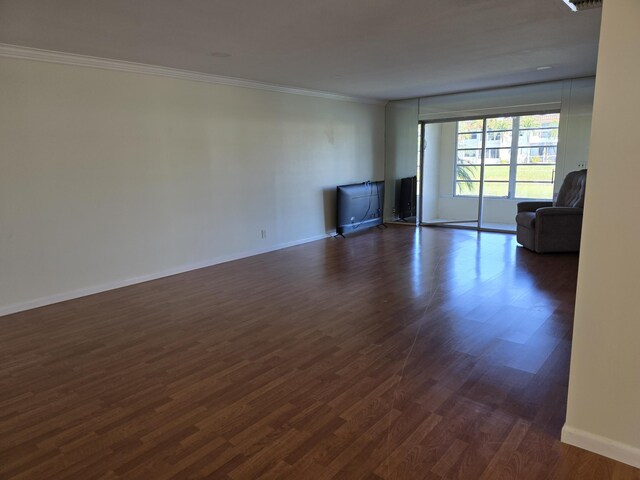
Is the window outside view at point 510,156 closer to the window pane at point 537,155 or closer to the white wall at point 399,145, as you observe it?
the window pane at point 537,155

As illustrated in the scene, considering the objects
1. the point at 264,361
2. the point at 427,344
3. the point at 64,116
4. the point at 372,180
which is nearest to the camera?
the point at 264,361

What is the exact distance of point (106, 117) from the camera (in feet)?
14.7

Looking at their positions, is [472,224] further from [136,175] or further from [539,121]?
[136,175]

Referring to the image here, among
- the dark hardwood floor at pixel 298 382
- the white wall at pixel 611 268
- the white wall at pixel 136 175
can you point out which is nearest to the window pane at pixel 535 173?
the dark hardwood floor at pixel 298 382

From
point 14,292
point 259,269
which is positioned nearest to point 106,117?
point 14,292

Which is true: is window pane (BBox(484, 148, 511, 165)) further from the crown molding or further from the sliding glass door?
the crown molding

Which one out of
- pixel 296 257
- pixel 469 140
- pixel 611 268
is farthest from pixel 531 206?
pixel 611 268

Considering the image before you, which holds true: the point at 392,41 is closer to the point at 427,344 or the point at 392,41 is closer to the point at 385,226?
the point at 427,344

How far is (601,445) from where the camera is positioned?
77.5 inches

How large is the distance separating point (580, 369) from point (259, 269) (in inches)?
156

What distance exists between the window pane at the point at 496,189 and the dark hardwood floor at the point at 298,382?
3.94 m

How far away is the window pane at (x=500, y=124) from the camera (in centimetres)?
818

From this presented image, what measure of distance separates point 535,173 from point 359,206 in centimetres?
343

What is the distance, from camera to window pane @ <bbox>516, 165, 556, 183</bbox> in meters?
8.00
